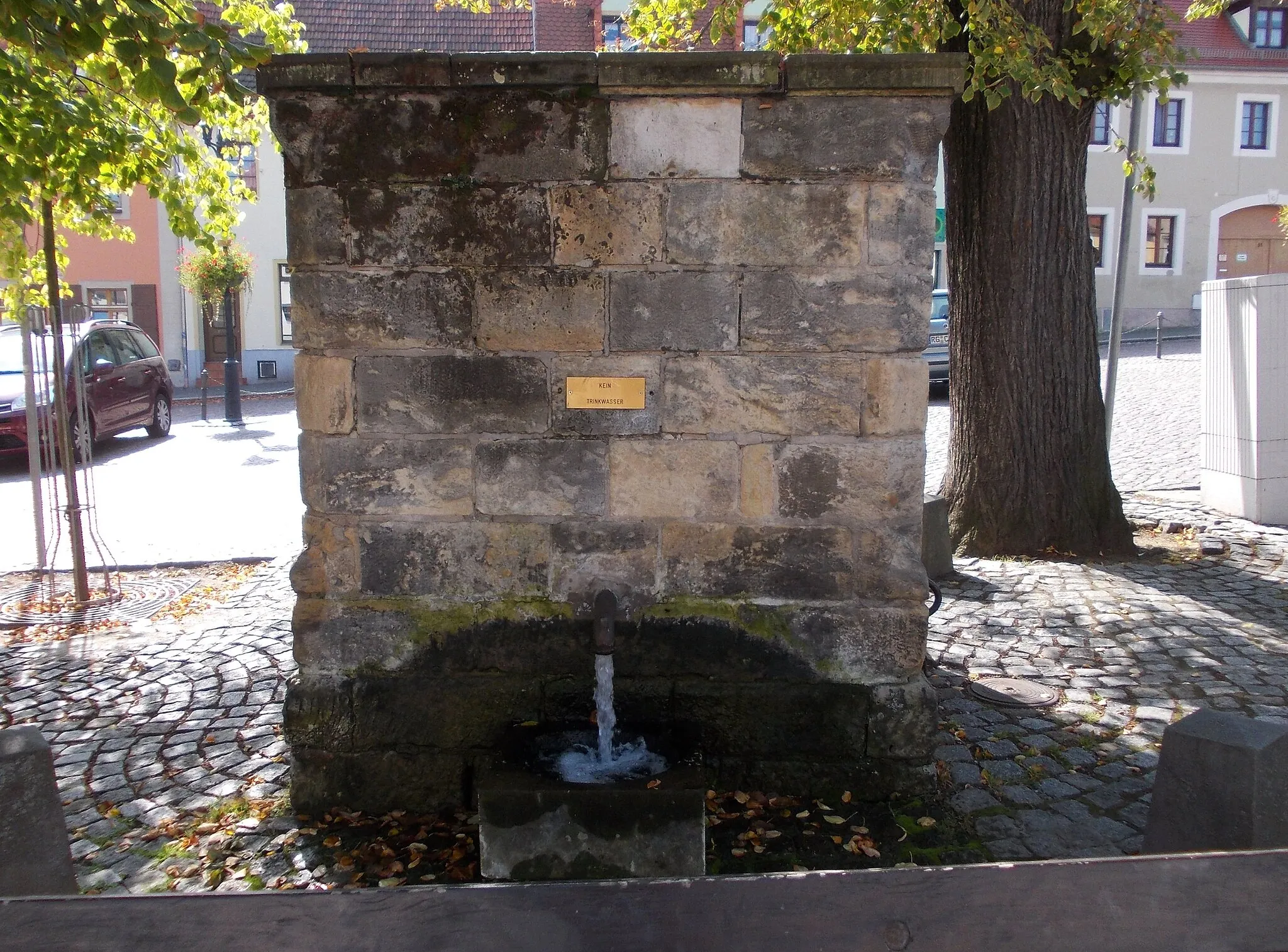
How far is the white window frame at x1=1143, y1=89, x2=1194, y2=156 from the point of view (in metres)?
30.7

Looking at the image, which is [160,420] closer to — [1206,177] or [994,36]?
[994,36]

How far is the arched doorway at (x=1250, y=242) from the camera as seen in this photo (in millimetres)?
31438

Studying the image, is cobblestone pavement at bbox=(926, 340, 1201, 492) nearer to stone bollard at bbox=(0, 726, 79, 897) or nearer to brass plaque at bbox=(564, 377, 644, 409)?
brass plaque at bbox=(564, 377, 644, 409)

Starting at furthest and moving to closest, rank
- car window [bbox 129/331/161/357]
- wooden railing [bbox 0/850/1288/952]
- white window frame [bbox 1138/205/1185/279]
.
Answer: white window frame [bbox 1138/205/1185/279], car window [bbox 129/331/161/357], wooden railing [bbox 0/850/1288/952]

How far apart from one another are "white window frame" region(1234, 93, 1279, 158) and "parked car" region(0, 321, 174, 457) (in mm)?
28085

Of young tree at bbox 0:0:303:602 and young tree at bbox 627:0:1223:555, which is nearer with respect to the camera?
young tree at bbox 0:0:303:602

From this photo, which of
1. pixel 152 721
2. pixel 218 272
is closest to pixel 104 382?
pixel 218 272

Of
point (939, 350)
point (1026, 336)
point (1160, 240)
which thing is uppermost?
point (1160, 240)

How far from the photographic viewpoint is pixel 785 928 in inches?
81.3

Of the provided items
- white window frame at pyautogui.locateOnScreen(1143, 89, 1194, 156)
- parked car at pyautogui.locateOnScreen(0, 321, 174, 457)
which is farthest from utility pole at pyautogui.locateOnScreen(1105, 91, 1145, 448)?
white window frame at pyautogui.locateOnScreen(1143, 89, 1194, 156)

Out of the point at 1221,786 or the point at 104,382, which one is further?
the point at 104,382

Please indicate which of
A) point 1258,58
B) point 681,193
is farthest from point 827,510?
point 1258,58

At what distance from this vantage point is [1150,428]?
1383 cm

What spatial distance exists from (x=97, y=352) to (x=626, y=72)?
520 inches
